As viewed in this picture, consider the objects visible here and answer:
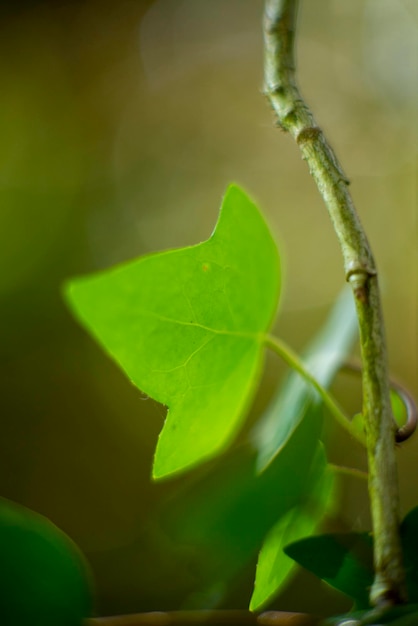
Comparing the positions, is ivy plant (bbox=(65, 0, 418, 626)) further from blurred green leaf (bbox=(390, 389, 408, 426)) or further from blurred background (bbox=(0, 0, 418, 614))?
blurred background (bbox=(0, 0, 418, 614))

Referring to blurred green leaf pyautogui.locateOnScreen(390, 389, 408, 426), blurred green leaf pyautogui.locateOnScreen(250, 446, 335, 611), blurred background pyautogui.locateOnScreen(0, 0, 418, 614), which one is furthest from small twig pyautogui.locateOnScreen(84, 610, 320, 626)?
blurred background pyautogui.locateOnScreen(0, 0, 418, 614)

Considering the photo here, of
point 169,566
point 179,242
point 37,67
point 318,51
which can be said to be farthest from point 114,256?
point 169,566

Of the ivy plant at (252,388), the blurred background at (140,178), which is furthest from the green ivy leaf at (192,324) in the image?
the blurred background at (140,178)

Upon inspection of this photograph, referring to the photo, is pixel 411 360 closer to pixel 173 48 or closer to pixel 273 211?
pixel 273 211

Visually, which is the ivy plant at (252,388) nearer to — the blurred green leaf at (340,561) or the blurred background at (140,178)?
the blurred green leaf at (340,561)

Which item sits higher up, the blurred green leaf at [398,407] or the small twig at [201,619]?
the blurred green leaf at [398,407]

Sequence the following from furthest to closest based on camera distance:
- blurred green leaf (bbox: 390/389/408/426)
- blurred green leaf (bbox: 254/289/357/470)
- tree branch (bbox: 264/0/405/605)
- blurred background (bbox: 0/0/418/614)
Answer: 1. blurred background (bbox: 0/0/418/614)
2. blurred green leaf (bbox: 390/389/408/426)
3. blurred green leaf (bbox: 254/289/357/470)
4. tree branch (bbox: 264/0/405/605)
